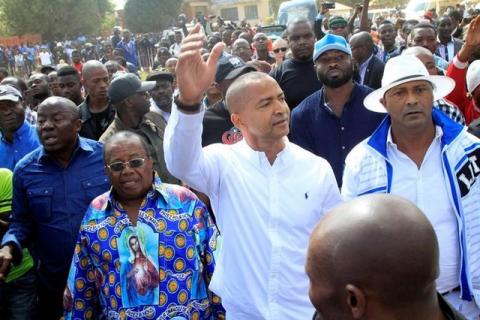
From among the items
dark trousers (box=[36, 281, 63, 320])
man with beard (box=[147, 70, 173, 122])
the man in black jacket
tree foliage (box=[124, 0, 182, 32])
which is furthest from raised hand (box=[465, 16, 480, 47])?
tree foliage (box=[124, 0, 182, 32])

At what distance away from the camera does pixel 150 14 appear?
39125 mm

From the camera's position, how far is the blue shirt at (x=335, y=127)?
3.84 m

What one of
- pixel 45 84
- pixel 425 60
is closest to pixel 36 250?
pixel 425 60

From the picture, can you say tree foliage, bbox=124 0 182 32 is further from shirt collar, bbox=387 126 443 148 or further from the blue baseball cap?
shirt collar, bbox=387 126 443 148

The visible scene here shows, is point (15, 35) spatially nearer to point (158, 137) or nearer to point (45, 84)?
point (45, 84)

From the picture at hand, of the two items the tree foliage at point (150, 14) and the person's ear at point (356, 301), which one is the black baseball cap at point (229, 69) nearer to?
the person's ear at point (356, 301)

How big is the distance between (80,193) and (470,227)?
2.32 m

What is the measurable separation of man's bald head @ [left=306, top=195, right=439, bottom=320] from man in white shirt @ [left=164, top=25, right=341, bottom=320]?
1.08m

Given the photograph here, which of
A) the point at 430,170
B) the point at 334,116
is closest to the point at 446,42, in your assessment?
the point at 334,116

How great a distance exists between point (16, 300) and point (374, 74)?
402cm

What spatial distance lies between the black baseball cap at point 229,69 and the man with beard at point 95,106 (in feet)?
3.92

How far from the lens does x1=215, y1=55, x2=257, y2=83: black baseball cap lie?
457 cm

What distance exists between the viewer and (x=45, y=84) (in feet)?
23.4

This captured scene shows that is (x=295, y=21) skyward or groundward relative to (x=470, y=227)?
skyward
